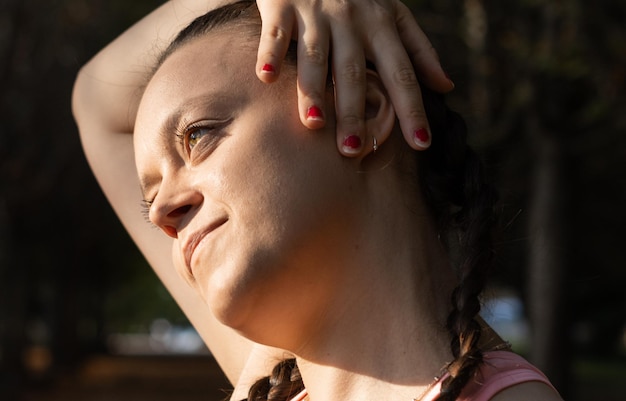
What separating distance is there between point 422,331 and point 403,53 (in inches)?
21.2

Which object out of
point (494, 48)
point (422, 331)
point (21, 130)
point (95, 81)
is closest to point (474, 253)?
point (422, 331)

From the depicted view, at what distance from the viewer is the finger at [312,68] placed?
182 centimetres

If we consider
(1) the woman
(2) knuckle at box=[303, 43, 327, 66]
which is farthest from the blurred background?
(2) knuckle at box=[303, 43, 327, 66]

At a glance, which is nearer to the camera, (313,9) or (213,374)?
(313,9)

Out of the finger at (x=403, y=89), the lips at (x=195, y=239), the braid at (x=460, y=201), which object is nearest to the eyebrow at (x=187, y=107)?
the lips at (x=195, y=239)

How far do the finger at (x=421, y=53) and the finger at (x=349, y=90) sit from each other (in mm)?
159

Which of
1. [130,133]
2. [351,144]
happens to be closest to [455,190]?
[351,144]

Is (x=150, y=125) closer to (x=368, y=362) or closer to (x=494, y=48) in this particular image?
(x=368, y=362)

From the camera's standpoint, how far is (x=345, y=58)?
1.88 meters

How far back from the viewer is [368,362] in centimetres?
186

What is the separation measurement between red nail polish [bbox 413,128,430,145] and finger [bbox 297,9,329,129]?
19 cm

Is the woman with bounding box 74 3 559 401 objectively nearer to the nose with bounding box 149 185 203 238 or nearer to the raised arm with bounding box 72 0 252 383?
the nose with bounding box 149 185 203 238

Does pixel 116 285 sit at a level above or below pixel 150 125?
below

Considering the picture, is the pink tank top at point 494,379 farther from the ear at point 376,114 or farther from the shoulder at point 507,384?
the ear at point 376,114
